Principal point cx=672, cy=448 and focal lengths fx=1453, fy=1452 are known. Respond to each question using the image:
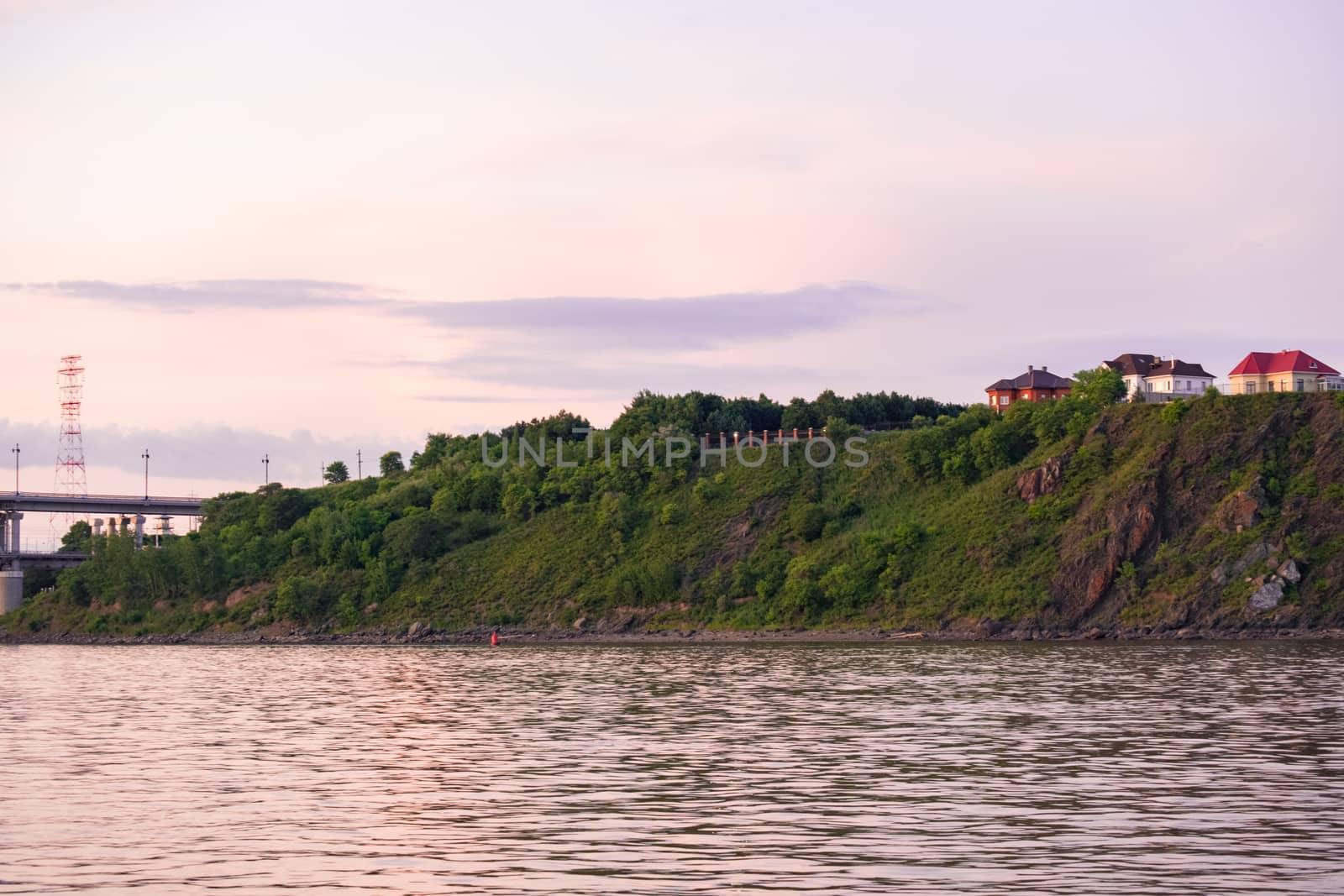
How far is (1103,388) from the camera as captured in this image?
133 meters

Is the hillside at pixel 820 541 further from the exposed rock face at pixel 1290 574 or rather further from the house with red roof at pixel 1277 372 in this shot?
the house with red roof at pixel 1277 372

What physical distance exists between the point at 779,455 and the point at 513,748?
102083mm

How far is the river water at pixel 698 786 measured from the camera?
24609 millimetres

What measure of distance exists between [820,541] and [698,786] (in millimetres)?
95802

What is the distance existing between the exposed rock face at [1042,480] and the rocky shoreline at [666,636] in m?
16.9

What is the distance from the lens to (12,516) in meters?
181

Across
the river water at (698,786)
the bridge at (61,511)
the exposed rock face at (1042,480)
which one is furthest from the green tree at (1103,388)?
the bridge at (61,511)

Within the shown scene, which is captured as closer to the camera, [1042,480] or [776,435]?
[1042,480]

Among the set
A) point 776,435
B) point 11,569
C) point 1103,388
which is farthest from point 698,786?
point 11,569

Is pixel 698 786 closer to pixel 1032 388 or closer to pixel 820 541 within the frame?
pixel 820 541

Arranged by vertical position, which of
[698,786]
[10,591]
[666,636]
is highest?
[698,786]

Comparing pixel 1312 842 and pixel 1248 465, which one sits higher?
pixel 1248 465

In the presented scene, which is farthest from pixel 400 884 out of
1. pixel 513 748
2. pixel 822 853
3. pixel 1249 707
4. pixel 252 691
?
pixel 252 691

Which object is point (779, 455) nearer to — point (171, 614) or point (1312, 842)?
point (171, 614)
